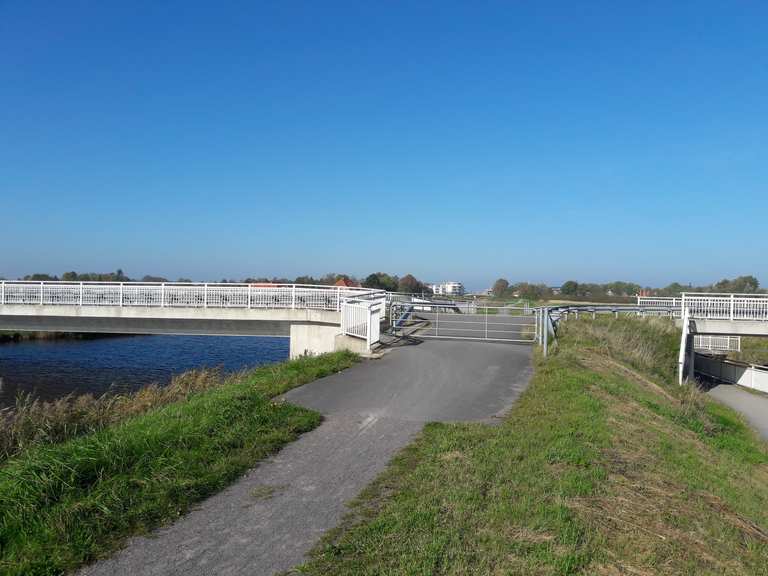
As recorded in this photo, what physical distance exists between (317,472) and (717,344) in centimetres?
4077

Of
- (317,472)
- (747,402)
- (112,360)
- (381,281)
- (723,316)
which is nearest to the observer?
(317,472)

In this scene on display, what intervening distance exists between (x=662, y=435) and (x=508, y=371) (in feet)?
14.7

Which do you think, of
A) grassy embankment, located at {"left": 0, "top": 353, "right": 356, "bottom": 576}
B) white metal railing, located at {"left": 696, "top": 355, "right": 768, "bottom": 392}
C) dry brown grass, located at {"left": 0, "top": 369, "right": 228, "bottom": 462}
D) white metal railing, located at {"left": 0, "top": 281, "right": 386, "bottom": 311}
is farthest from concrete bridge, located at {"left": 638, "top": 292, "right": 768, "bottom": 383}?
grassy embankment, located at {"left": 0, "top": 353, "right": 356, "bottom": 576}

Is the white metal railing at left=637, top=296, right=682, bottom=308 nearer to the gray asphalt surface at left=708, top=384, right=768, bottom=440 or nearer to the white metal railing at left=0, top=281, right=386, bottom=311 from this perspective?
the gray asphalt surface at left=708, top=384, right=768, bottom=440

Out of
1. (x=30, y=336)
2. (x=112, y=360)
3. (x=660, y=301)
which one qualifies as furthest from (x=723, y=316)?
(x=30, y=336)

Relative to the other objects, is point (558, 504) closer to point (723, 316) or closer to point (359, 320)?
point (359, 320)

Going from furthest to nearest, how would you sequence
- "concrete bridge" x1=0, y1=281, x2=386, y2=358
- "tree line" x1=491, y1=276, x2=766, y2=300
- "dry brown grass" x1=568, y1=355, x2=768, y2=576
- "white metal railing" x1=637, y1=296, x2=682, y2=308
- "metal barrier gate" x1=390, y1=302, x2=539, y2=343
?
"tree line" x1=491, y1=276, x2=766, y2=300, "white metal railing" x1=637, y1=296, x2=682, y2=308, "concrete bridge" x1=0, y1=281, x2=386, y2=358, "metal barrier gate" x1=390, y1=302, x2=539, y2=343, "dry brown grass" x1=568, y1=355, x2=768, y2=576

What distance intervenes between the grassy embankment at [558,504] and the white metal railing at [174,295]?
571 inches

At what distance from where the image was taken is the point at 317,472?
20.7ft

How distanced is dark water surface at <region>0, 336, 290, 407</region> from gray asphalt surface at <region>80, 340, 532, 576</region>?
1142 centimetres

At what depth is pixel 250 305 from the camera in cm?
2378

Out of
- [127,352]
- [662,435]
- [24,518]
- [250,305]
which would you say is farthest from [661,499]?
[127,352]

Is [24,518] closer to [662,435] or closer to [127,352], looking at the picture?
[662,435]

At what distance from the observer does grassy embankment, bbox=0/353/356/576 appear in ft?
14.5
